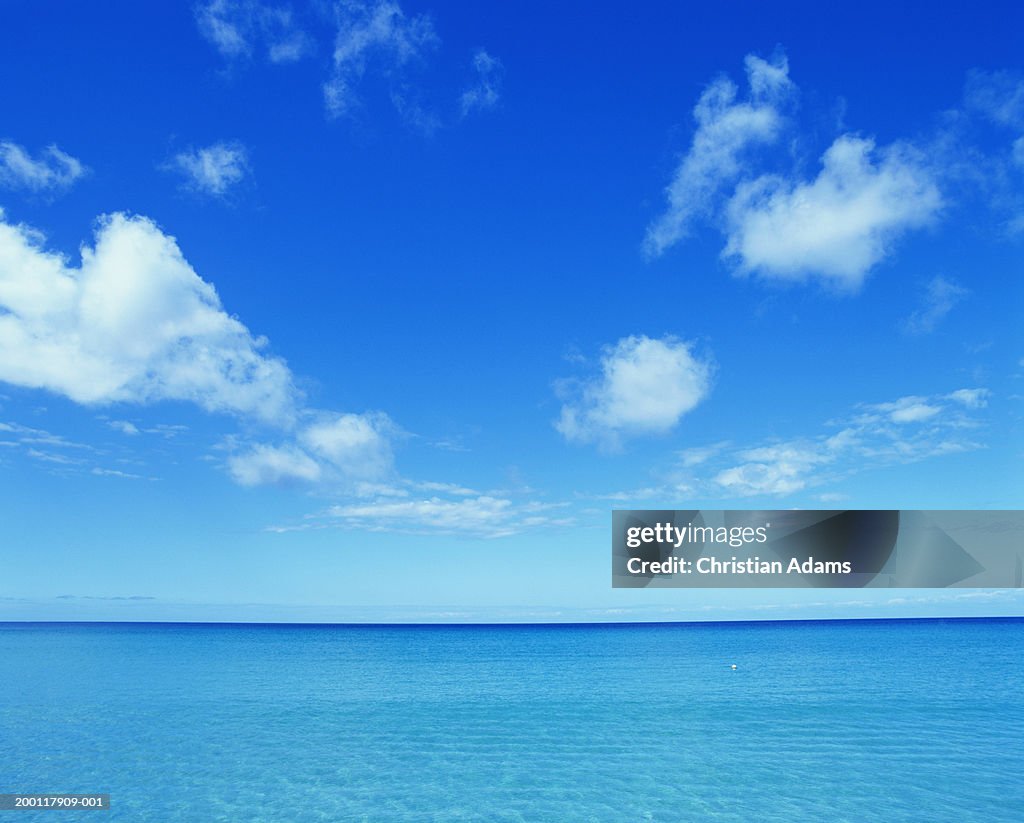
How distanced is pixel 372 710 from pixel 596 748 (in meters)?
10.1

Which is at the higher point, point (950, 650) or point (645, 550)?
point (645, 550)

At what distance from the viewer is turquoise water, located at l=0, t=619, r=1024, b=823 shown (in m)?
13.7

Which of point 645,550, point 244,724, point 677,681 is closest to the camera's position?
point 645,550

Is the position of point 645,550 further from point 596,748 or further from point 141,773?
point 141,773

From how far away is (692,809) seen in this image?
528 inches

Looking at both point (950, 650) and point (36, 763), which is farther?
point (950, 650)

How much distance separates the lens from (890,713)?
22.7 m

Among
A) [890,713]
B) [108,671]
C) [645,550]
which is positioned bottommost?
[108,671]

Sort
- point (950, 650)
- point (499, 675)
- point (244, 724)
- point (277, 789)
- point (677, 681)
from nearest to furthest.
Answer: point (277, 789) < point (244, 724) < point (677, 681) < point (499, 675) < point (950, 650)

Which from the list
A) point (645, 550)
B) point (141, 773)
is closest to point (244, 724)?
point (141, 773)

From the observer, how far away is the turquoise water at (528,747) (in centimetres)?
1370

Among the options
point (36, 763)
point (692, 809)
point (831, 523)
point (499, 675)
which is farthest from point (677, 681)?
point (36, 763)

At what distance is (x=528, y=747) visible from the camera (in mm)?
18203

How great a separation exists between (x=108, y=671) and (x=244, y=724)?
22.7m
